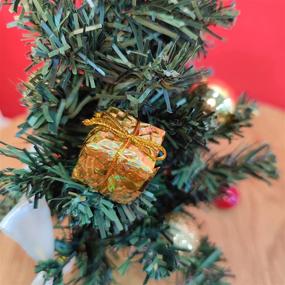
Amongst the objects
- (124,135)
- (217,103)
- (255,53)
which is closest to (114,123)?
(124,135)

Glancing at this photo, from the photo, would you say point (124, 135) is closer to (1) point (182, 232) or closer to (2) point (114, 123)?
(2) point (114, 123)

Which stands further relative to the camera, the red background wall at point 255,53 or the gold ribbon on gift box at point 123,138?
the red background wall at point 255,53

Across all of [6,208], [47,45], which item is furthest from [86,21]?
[6,208]

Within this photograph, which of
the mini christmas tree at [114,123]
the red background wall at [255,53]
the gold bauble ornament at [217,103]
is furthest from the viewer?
the red background wall at [255,53]

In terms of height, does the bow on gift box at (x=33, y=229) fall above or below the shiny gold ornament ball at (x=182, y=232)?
below

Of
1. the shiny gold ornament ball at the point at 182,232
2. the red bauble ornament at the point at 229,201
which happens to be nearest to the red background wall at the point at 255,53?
the red bauble ornament at the point at 229,201

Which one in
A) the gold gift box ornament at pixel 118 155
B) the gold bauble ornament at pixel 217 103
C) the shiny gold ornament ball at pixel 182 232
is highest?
the gold bauble ornament at pixel 217 103

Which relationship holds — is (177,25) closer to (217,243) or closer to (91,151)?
(91,151)

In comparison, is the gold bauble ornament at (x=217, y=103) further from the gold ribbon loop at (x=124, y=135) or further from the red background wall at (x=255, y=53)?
the red background wall at (x=255, y=53)
